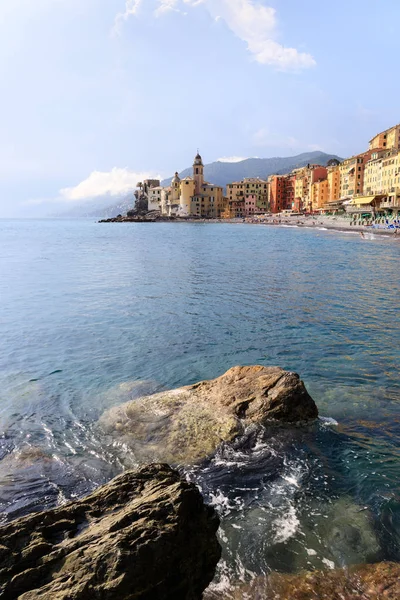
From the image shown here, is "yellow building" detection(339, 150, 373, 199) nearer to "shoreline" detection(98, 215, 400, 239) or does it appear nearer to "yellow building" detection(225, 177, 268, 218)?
"shoreline" detection(98, 215, 400, 239)

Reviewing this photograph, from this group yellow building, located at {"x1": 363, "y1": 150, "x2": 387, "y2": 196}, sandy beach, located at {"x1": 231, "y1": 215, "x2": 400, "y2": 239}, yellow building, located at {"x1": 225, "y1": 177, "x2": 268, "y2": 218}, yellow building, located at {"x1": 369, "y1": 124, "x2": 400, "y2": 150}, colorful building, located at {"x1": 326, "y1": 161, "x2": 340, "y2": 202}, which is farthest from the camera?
yellow building, located at {"x1": 225, "y1": 177, "x2": 268, "y2": 218}

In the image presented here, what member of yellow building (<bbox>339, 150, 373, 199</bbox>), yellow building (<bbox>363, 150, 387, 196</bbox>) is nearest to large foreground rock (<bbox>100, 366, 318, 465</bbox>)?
yellow building (<bbox>363, 150, 387, 196</bbox>)

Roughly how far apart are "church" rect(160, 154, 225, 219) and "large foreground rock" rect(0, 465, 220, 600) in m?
157

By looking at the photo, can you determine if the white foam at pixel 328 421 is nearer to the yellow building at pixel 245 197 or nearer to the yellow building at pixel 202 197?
the yellow building at pixel 245 197

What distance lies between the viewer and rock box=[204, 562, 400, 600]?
466cm

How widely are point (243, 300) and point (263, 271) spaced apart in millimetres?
11865

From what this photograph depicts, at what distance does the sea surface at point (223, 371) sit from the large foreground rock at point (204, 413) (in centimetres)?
32

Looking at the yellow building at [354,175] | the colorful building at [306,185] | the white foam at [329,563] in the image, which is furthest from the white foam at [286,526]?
the colorful building at [306,185]

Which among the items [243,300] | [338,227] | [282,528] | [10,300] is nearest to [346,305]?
[243,300]

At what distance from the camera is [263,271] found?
33000mm

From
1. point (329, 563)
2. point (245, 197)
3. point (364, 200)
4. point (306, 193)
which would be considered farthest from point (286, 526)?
point (245, 197)

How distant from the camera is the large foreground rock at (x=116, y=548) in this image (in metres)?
3.33

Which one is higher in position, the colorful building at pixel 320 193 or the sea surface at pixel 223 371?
the colorful building at pixel 320 193

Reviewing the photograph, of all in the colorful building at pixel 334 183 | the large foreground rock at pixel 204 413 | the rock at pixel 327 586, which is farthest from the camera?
the colorful building at pixel 334 183
